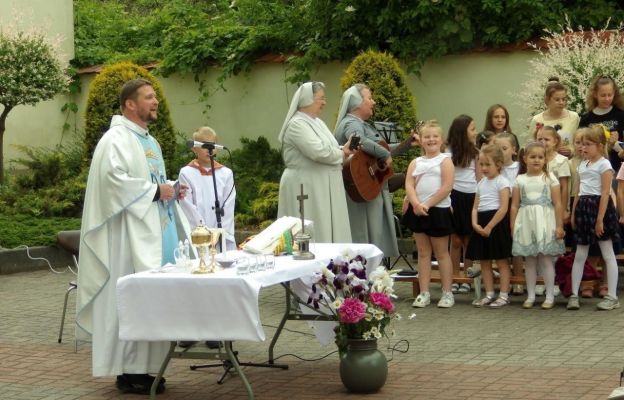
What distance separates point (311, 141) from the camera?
451 inches

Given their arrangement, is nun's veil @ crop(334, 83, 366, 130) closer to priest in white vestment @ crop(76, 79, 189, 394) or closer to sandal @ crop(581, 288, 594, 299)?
sandal @ crop(581, 288, 594, 299)

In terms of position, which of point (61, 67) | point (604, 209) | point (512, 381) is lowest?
point (512, 381)

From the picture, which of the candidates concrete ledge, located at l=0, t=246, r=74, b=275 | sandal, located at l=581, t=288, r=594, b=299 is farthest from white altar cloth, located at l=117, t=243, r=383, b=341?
concrete ledge, located at l=0, t=246, r=74, b=275

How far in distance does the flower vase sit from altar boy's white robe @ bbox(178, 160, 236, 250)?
2693 millimetres

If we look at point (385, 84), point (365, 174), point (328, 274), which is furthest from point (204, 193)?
point (385, 84)

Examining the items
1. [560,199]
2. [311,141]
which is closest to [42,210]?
[311,141]

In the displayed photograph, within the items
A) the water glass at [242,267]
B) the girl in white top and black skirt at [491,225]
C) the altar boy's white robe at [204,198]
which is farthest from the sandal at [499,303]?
the water glass at [242,267]

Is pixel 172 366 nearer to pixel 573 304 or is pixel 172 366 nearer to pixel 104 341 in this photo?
pixel 104 341

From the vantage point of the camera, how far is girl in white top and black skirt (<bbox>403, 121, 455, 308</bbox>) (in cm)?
1151

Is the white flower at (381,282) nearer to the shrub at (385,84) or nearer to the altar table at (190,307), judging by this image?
the altar table at (190,307)

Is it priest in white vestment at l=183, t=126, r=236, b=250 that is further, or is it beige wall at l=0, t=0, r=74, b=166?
beige wall at l=0, t=0, r=74, b=166

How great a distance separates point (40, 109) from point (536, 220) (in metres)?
10.8

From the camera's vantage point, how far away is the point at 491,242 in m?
11.5

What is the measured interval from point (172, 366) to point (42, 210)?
8.16 metres
